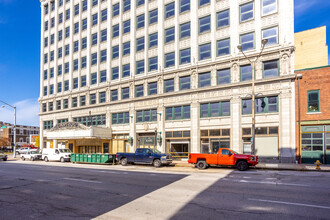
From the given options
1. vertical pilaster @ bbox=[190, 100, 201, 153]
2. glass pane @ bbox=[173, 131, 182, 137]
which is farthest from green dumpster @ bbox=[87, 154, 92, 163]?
vertical pilaster @ bbox=[190, 100, 201, 153]

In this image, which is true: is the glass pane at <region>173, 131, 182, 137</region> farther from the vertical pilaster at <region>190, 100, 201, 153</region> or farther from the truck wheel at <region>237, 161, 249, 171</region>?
the truck wheel at <region>237, 161, 249, 171</region>

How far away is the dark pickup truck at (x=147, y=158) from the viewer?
74.7 ft

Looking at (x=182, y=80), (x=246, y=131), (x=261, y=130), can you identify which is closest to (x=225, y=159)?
(x=246, y=131)

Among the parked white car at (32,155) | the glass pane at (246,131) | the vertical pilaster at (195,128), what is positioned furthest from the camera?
the parked white car at (32,155)

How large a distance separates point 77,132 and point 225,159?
24121mm

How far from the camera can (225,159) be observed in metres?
19.2

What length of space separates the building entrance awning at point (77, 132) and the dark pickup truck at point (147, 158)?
984cm

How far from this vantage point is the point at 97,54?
38.8 metres

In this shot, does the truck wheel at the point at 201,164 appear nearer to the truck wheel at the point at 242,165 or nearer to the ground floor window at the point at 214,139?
the truck wheel at the point at 242,165

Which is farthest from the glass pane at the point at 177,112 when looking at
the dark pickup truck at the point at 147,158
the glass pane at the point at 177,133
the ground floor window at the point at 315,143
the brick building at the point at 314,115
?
the ground floor window at the point at 315,143

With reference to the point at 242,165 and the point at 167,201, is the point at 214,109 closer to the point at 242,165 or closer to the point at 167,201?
the point at 242,165

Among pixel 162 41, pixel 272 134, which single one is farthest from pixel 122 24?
pixel 272 134

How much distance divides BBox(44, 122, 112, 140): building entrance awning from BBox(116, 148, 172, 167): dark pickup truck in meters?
9.84

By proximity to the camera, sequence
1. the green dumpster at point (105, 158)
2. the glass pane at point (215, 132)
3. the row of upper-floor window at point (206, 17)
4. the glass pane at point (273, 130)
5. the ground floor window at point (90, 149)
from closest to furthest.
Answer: the glass pane at point (273, 130) < the row of upper-floor window at point (206, 17) < the green dumpster at point (105, 158) < the glass pane at point (215, 132) < the ground floor window at point (90, 149)
